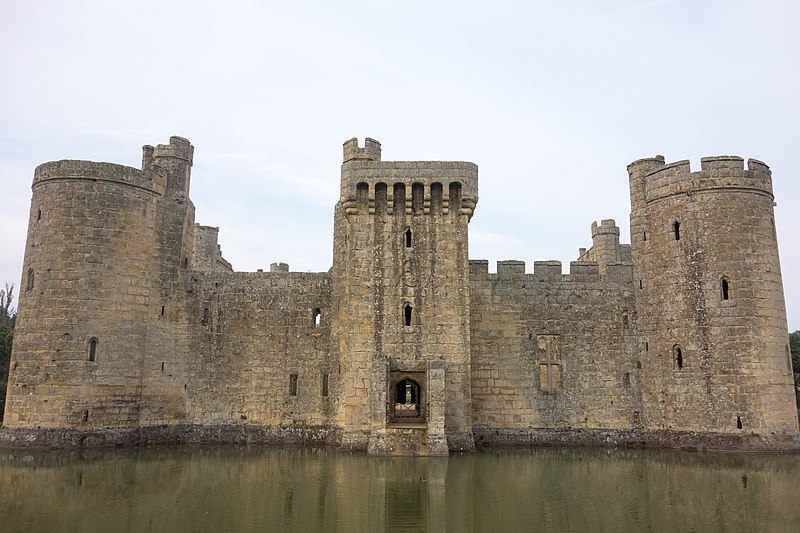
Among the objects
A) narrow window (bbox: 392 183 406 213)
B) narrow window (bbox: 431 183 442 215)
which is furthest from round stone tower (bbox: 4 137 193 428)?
narrow window (bbox: 431 183 442 215)

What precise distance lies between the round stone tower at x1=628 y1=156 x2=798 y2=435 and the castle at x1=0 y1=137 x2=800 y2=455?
70 millimetres

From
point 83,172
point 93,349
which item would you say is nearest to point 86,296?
point 93,349

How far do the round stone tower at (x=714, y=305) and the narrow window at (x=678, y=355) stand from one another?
4cm

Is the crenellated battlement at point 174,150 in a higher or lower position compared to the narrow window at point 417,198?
higher

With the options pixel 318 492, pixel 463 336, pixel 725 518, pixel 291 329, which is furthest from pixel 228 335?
pixel 725 518

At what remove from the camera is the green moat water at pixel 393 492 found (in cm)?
1152

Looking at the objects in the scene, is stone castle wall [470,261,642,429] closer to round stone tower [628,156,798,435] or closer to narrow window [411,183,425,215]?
round stone tower [628,156,798,435]

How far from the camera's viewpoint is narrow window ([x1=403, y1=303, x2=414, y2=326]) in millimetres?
22984

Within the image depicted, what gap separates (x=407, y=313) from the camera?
23.1 metres

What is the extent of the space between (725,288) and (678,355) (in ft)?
10.1

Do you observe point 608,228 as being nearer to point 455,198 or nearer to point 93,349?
point 455,198

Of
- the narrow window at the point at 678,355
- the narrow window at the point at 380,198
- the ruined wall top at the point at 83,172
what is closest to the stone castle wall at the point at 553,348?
the narrow window at the point at 678,355

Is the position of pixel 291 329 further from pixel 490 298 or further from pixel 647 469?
pixel 647 469

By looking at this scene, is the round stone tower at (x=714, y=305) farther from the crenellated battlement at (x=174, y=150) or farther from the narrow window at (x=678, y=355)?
the crenellated battlement at (x=174, y=150)
